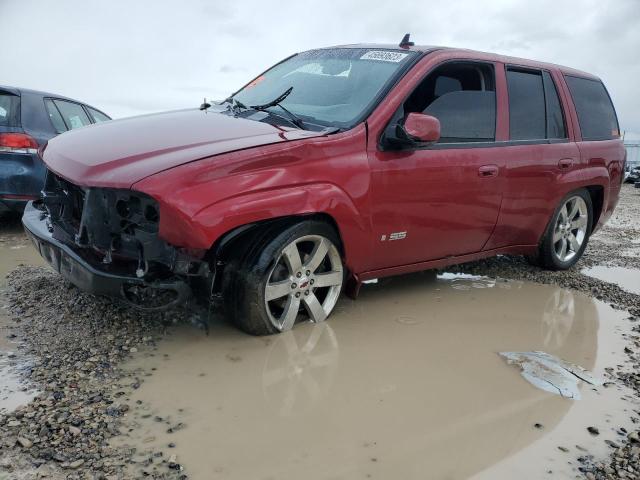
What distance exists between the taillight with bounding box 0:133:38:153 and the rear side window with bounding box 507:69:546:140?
13.9 ft

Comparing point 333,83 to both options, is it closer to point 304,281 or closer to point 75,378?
point 304,281

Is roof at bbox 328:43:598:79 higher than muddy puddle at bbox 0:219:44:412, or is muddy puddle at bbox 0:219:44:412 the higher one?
roof at bbox 328:43:598:79

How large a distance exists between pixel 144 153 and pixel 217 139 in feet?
1.39

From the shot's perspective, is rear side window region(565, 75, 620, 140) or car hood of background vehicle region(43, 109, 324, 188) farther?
rear side window region(565, 75, 620, 140)

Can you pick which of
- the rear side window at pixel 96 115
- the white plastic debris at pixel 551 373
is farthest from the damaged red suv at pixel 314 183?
the rear side window at pixel 96 115

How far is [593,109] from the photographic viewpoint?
5.62 metres

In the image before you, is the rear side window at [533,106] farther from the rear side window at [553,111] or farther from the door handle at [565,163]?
the door handle at [565,163]

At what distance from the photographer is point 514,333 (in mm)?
3934

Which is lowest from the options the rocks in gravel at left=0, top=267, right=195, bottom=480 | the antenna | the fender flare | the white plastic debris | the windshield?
the rocks in gravel at left=0, top=267, right=195, bottom=480

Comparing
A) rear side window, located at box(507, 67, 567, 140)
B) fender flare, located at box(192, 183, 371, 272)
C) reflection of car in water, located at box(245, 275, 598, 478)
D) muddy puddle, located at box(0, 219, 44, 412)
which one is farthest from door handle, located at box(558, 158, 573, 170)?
muddy puddle, located at box(0, 219, 44, 412)

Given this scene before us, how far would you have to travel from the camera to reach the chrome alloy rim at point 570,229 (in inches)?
212

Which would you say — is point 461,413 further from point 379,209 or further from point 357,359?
point 379,209

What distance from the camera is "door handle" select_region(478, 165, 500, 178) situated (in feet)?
14.0

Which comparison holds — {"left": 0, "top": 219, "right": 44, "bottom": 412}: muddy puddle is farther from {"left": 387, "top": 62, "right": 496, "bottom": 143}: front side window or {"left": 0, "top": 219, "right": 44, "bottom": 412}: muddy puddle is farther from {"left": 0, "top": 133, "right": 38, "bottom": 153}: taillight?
{"left": 387, "top": 62, "right": 496, "bottom": 143}: front side window
